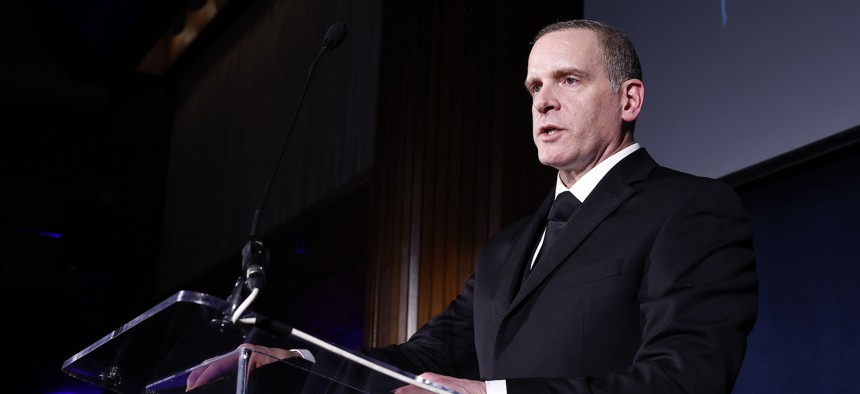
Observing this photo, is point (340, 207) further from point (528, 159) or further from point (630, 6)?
point (630, 6)

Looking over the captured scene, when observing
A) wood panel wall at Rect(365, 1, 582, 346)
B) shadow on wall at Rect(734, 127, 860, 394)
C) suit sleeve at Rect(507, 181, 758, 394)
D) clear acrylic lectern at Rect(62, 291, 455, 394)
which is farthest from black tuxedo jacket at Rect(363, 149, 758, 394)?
wood panel wall at Rect(365, 1, 582, 346)

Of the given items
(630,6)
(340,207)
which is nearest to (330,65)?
(340,207)

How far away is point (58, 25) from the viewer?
7070 mm

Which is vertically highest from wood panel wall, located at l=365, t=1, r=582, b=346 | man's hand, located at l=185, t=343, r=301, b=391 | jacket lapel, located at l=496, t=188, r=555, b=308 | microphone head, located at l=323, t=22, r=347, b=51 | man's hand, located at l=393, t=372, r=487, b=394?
wood panel wall, located at l=365, t=1, r=582, b=346

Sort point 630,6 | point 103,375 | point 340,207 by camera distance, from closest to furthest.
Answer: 1. point 103,375
2. point 630,6
3. point 340,207

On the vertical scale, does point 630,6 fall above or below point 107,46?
below

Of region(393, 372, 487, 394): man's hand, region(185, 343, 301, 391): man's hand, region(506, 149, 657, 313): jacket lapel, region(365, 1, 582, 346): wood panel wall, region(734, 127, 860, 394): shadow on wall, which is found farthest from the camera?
region(365, 1, 582, 346): wood panel wall

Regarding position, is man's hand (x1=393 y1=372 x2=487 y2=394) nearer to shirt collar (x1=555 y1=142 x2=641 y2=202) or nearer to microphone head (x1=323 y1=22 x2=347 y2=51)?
shirt collar (x1=555 y1=142 x2=641 y2=202)

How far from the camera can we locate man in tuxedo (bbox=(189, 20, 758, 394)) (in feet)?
4.37

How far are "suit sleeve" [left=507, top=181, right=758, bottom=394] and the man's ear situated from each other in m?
0.29

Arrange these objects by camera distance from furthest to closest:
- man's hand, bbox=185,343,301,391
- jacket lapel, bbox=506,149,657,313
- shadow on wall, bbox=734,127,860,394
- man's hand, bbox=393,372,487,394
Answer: shadow on wall, bbox=734,127,860,394
jacket lapel, bbox=506,149,657,313
man's hand, bbox=185,343,301,391
man's hand, bbox=393,372,487,394

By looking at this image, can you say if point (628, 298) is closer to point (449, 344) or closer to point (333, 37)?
point (449, 344)

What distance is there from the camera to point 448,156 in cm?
386

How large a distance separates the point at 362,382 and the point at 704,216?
56 centimetres
